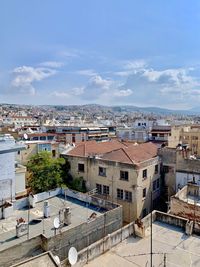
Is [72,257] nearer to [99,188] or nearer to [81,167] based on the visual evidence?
[99,188]

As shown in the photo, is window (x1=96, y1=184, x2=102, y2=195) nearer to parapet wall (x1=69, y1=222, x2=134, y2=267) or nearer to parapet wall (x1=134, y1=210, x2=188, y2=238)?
parapet wall (x1=134, y1=210, x2=188, y2=238)

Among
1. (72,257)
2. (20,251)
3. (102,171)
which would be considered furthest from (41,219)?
(102,171)

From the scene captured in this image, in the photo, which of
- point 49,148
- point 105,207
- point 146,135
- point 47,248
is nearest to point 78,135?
point 146,135

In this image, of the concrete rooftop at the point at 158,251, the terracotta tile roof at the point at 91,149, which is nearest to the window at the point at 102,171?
the terracotta tile roof at the point at 91,149

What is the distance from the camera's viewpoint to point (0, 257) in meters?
17.1

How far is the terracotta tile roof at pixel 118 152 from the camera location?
34819 millimetres

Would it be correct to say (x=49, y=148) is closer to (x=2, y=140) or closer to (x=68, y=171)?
(x=68, y=171)

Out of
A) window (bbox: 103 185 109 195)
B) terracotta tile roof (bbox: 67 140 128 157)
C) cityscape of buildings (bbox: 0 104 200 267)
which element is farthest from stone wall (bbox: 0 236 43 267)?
terracotta tile roof (bbox: 67 140 128 157)

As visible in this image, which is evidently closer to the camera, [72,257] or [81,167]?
[72,257]

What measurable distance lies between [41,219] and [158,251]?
10.6 m

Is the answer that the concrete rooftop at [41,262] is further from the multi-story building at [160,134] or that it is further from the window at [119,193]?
the multi-story building at [160,134]

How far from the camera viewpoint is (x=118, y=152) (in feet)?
118

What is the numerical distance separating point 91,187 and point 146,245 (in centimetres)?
2012

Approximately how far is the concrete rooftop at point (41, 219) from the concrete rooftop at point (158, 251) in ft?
19.8
